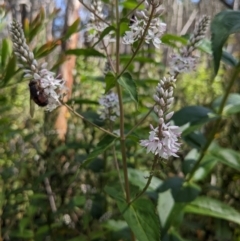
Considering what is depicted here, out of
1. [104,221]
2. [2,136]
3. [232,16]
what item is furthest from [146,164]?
[232,16]

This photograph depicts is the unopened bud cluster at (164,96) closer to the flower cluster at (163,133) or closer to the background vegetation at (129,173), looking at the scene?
the flower cluster at (163,133)

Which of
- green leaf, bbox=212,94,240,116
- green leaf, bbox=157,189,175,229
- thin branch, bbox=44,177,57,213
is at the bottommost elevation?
thin branch, bbox=44,177,57,213

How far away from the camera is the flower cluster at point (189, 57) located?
157cm

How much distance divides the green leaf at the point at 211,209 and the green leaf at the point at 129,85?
2.41 ft

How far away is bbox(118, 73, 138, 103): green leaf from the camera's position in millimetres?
1349

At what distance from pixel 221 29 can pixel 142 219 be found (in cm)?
59

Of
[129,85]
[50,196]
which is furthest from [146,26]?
[50,196]

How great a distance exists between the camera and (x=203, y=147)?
200 cm

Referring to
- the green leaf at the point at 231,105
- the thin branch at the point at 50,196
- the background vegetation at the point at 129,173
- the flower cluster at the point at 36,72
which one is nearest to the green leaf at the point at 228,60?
the background vegetation at the point at 129,173

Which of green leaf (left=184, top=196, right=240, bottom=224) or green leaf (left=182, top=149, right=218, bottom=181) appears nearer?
green leaf (left=184, top=196, right=240, bottom=224)

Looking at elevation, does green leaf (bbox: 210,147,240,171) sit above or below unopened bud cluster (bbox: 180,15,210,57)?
below

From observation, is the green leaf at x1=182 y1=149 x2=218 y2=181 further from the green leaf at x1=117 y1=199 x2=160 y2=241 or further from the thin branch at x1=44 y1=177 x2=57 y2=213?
the thin branch at x1=44 y1=177 x2=57 y2=213

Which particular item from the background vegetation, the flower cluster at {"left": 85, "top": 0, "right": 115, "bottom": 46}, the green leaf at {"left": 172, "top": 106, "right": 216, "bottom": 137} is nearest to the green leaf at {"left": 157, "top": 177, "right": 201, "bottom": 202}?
the background vegetation

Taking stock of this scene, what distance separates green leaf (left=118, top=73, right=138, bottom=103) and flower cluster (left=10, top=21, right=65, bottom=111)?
18 cm
